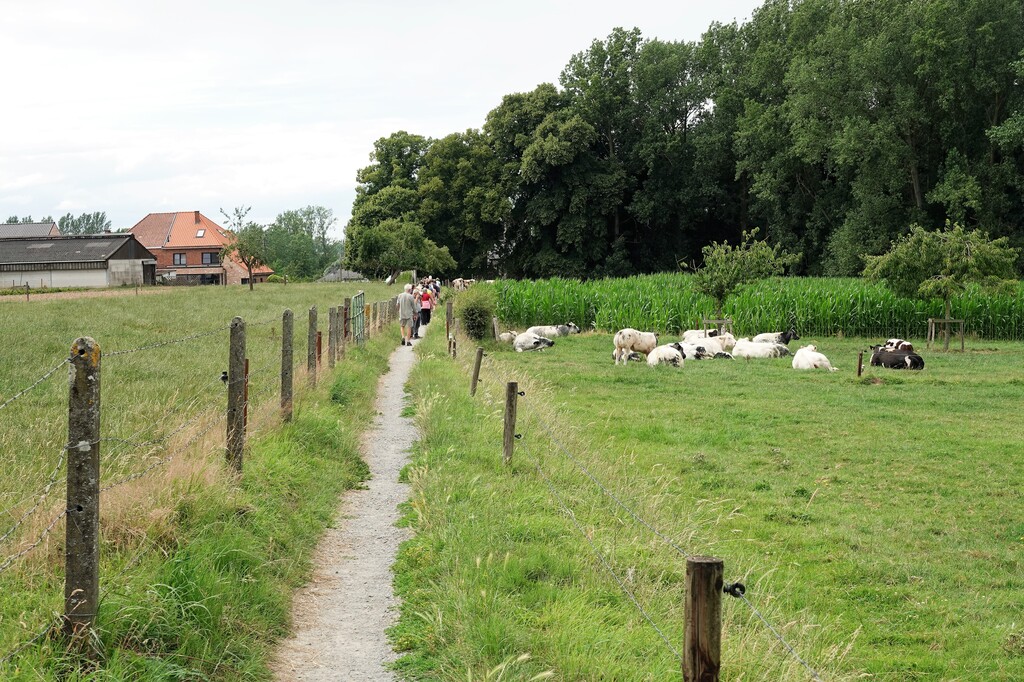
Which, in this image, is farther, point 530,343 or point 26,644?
point 530,343

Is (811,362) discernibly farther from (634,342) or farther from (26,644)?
(26,644)

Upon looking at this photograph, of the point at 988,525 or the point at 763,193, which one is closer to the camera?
the point at 988,525

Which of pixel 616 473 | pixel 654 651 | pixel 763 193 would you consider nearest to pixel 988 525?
pixel 616 473

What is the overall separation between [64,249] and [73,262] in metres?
3.74

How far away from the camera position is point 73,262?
7019cm

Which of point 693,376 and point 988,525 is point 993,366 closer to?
point 693,376

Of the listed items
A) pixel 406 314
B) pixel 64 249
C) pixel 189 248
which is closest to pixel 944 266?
pixel 406 314

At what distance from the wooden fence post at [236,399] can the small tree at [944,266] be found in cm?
2284

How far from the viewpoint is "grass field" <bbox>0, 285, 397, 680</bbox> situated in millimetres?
4695

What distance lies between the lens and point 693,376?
20484 mm

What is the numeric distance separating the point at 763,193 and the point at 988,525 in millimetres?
51360

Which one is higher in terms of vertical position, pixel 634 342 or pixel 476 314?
pixel 476 314

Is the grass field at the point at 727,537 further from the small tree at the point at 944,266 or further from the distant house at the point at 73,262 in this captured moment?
the distant house at the point at 73,262

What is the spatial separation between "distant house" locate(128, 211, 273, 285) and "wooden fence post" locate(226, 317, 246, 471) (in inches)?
3753
